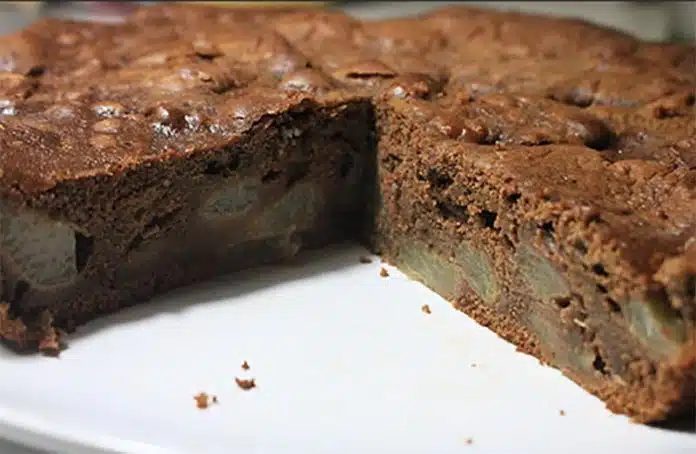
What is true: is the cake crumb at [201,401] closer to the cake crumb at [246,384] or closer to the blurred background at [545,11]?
the cake crumb at [246,384]

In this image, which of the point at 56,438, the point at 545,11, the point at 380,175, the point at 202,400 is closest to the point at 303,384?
the point at 202,400

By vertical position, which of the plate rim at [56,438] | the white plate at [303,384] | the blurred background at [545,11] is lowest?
the white plate at [303,384]

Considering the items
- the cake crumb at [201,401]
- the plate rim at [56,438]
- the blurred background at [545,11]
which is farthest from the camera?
the blurred background at [545,11]

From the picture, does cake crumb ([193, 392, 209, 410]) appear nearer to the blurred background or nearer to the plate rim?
the plate rim

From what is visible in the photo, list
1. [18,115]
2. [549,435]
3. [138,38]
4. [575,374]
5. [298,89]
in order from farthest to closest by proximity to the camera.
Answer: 1. [138,38]
2. [298,89]
3. [18,115]
4. [575,374]
5. [549,435]

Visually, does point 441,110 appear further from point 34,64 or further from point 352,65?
point 34,64

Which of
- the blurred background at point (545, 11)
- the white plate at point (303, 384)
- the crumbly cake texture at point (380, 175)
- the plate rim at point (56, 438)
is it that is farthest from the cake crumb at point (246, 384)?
the blurred background at point (545, 11)

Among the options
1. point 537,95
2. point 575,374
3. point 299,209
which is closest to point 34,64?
point 299,209
